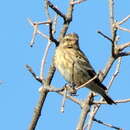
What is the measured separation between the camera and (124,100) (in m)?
5.11

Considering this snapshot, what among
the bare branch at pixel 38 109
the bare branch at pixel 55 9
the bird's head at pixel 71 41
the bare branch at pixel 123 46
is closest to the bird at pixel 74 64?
the bird's head at pixel 71 41

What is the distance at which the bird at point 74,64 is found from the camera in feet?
25.4

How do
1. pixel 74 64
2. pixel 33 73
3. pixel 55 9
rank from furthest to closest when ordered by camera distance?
pixel 74 64 < pixel 55 9 < pixel 33 73

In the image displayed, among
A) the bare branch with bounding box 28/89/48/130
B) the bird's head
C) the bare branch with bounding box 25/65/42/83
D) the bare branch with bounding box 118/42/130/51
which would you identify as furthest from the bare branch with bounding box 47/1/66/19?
the bird's head

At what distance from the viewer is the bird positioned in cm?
774

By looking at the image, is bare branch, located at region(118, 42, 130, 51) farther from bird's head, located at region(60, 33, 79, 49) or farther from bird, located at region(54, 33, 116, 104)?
bird's head, located at region(60, 33, 79, 49)

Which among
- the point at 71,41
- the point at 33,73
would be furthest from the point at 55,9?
the point at 71,41

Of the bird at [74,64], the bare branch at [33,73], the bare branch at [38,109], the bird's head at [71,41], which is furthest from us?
the bird's head at [71,41]

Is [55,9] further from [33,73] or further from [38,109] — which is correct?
[38,109]

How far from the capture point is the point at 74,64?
758 centimetres

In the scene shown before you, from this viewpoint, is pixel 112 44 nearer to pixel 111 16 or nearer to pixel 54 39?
pixel 111 16

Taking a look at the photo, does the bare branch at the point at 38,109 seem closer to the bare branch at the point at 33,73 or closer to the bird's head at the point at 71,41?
the bare branch at the point at 33,73

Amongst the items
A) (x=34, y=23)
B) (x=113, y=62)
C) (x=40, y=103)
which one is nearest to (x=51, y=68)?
(x=40, y=103)

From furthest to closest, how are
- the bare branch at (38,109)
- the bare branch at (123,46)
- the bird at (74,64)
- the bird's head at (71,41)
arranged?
the bird's head at (71,41)
the bird at (74,64)
the bare branch at (38,109)
the bare branch at (123,46)
